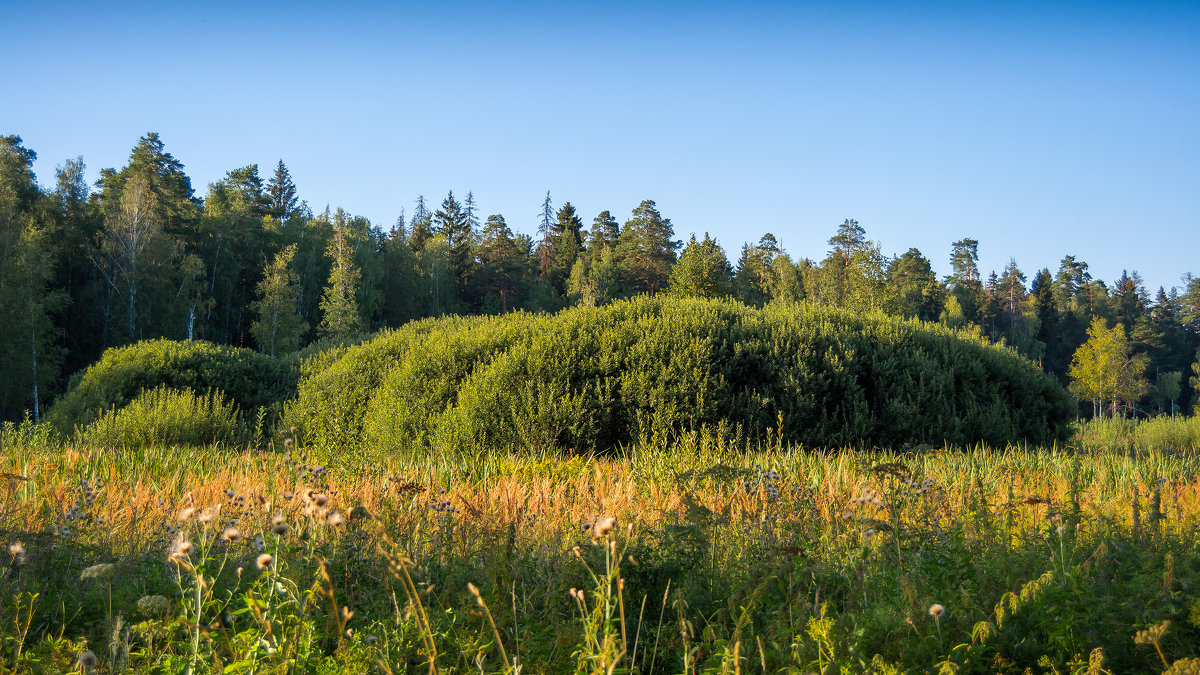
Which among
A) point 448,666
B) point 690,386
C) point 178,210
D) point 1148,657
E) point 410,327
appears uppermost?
point 178,210

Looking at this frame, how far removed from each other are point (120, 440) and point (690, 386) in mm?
7894

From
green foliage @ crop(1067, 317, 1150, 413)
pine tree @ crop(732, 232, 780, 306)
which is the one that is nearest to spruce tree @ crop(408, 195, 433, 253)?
pine tree @ crop(732, 232, 780, 306)

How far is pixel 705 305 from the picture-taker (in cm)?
949

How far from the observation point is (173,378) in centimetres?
1330

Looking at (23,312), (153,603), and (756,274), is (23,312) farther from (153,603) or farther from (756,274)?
(756,274)

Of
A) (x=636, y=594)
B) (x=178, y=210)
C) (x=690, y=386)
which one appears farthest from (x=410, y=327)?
(x=178, y=210)

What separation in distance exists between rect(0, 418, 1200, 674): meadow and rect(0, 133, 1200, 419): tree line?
1195 centimetres

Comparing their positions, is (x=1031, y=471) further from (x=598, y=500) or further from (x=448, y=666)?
(x=448, y=666)

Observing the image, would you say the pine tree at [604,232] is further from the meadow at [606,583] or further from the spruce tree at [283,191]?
the meadow at [606,583]

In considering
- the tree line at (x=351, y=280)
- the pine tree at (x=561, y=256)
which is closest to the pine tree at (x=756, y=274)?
the tree line at (x=351, y=280)

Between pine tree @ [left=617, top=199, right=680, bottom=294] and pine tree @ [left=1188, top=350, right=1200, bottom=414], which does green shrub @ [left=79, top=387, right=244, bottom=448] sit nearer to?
pine tree @ [left=617, top=199, right=680, bottom=294]

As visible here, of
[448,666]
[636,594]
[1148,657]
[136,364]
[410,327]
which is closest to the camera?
[1148,657]

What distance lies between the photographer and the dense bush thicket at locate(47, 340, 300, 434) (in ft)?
42.8

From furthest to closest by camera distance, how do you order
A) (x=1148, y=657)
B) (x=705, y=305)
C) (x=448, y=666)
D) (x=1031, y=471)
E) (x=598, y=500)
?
(x=705, y=305), (x=1031, y=471), (x=598, y=500), (x=448, y=666), (x=1148, y=657)
